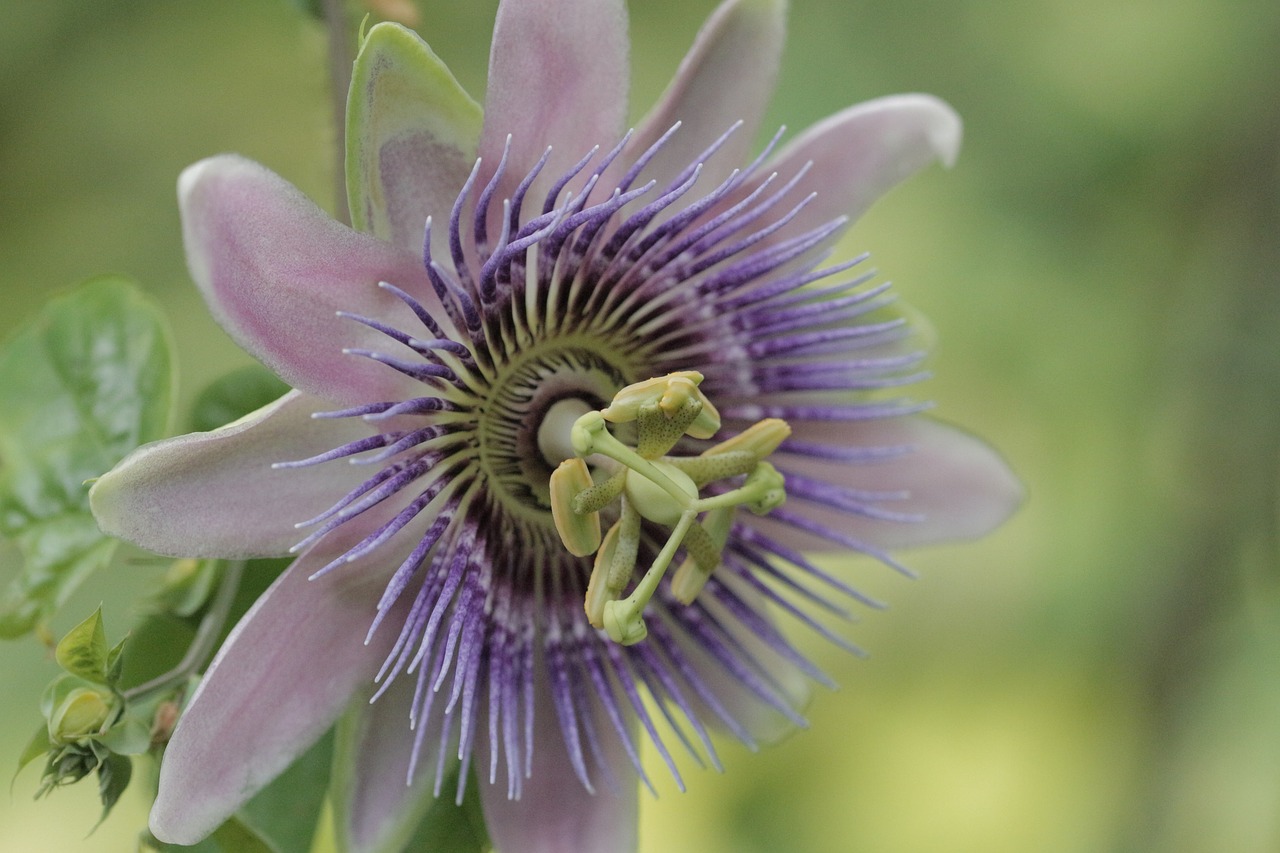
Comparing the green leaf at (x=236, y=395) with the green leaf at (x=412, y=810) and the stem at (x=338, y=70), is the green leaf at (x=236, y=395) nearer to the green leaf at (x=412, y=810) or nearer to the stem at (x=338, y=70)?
the stem at (x=338, y=70)

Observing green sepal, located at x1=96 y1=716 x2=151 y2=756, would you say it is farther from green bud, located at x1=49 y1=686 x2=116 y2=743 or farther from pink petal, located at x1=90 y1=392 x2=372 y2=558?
pink petal, located at x1=90 y1=392 x2=372 y2=558

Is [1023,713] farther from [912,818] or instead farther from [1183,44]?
[1183,44]

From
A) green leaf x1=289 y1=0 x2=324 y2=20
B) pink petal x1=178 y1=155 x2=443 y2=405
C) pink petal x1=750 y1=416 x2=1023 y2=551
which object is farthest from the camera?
green leaf x1=289 y1=0 x2=324 y2=20

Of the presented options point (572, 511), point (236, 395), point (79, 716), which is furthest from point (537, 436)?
point (79, 716)

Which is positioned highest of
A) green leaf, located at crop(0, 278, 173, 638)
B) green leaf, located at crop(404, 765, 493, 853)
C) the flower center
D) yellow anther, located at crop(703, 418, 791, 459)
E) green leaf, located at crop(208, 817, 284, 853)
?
yellow anther, located at crop(703, 418, 791, 459)

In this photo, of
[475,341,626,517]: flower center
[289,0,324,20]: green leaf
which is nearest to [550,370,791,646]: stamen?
[475,341,626,517]: flower center

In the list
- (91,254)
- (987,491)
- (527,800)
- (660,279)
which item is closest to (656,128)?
(660,279)

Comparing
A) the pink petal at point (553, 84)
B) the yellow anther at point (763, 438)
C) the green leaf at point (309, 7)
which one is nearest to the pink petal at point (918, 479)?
the yellow anther at point (763, 438)
